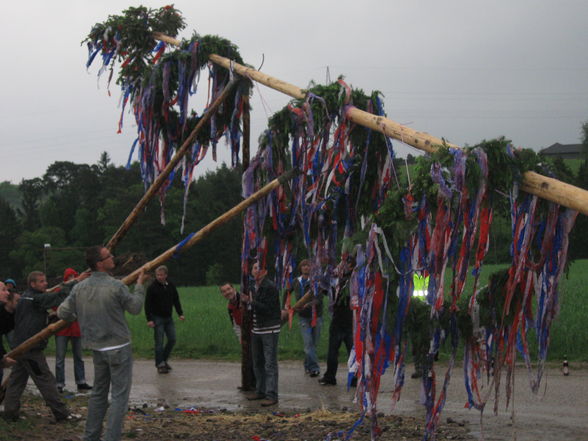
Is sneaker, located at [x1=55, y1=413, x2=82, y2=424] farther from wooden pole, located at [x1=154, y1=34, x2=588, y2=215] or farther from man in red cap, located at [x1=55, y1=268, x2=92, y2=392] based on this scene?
wooden pole, located at [x1=154, y1=34, x2=588, y2=215]

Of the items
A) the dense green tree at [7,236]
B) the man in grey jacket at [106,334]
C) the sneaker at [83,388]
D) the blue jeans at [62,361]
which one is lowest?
the sneaker at [83,388]

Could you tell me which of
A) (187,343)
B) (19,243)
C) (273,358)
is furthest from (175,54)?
(19,243)

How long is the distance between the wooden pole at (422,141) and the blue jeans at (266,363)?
3.16 metres

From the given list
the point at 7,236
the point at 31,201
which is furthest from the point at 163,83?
the point at 31,201

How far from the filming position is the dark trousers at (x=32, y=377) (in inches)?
326

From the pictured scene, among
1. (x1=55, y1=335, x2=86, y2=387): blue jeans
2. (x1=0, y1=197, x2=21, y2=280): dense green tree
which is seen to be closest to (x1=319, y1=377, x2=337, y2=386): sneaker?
(x1=55, y1=335, x2=86, y2=387): blue jeans

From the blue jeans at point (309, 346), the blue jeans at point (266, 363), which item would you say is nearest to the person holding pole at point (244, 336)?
the blue jeans at point (266, 363)

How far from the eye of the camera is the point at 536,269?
6055mm

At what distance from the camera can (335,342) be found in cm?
1091

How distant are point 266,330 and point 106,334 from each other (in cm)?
342

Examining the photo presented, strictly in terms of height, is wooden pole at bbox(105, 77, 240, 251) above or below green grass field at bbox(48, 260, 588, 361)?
above

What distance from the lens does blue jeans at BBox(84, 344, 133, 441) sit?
666 cm

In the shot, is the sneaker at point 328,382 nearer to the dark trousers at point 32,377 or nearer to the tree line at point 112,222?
the dark trousers at point 32,377

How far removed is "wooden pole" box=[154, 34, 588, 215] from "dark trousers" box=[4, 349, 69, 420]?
3809mm
